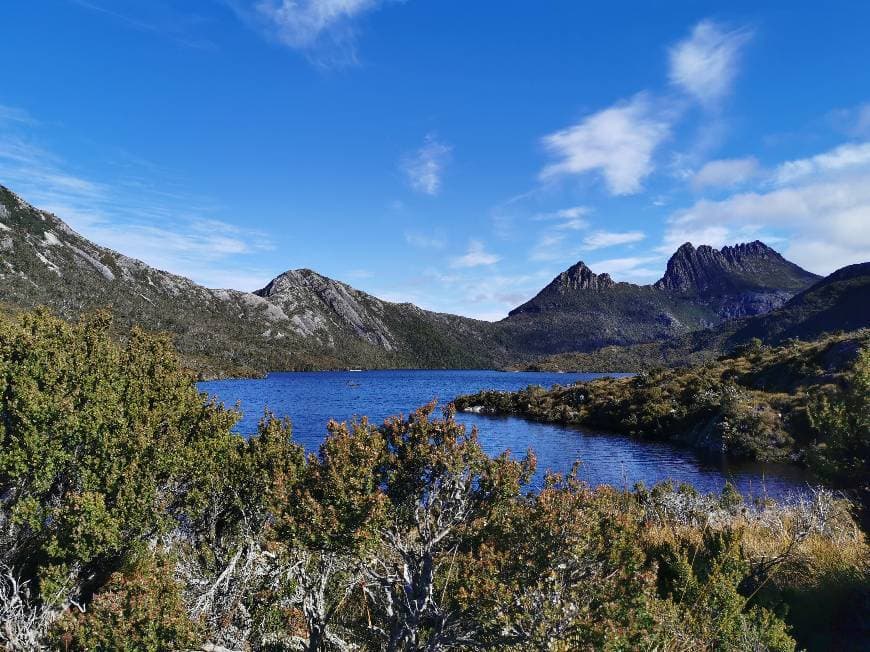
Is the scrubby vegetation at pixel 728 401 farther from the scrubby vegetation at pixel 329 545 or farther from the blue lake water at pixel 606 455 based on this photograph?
the scrubby vegetation at pixel 329 545

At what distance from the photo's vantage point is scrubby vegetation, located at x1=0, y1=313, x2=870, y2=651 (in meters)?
6.84

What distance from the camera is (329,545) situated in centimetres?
721

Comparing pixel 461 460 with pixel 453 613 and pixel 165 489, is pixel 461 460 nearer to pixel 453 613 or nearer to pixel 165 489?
pixel 453 613

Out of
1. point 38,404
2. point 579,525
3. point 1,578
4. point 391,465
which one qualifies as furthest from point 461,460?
point 1,578

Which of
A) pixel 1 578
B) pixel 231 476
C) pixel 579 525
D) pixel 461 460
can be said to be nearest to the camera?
pixel 579 525

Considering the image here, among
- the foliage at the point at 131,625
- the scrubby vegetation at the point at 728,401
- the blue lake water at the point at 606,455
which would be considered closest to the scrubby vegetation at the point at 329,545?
the foliage at the point at 131,625

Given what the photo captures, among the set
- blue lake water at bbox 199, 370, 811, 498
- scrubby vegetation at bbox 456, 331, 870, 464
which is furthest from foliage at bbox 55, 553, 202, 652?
scrubby vegetation at bbox 456, 331, 870, 464

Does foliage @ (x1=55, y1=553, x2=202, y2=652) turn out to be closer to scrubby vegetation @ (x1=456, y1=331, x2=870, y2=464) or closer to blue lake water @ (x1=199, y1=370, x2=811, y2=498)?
blue lake water @ (x1=199, y1=370, x2=811, y2=498)

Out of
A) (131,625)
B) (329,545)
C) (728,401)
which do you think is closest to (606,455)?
(728,401)

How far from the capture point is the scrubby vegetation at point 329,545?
22.4ft

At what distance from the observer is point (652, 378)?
263ft

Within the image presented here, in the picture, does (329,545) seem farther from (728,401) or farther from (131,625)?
(728,401)

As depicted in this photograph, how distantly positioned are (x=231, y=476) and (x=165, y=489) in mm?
1687

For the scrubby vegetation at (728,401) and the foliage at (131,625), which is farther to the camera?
the scrubby vegetation at (728,401)
